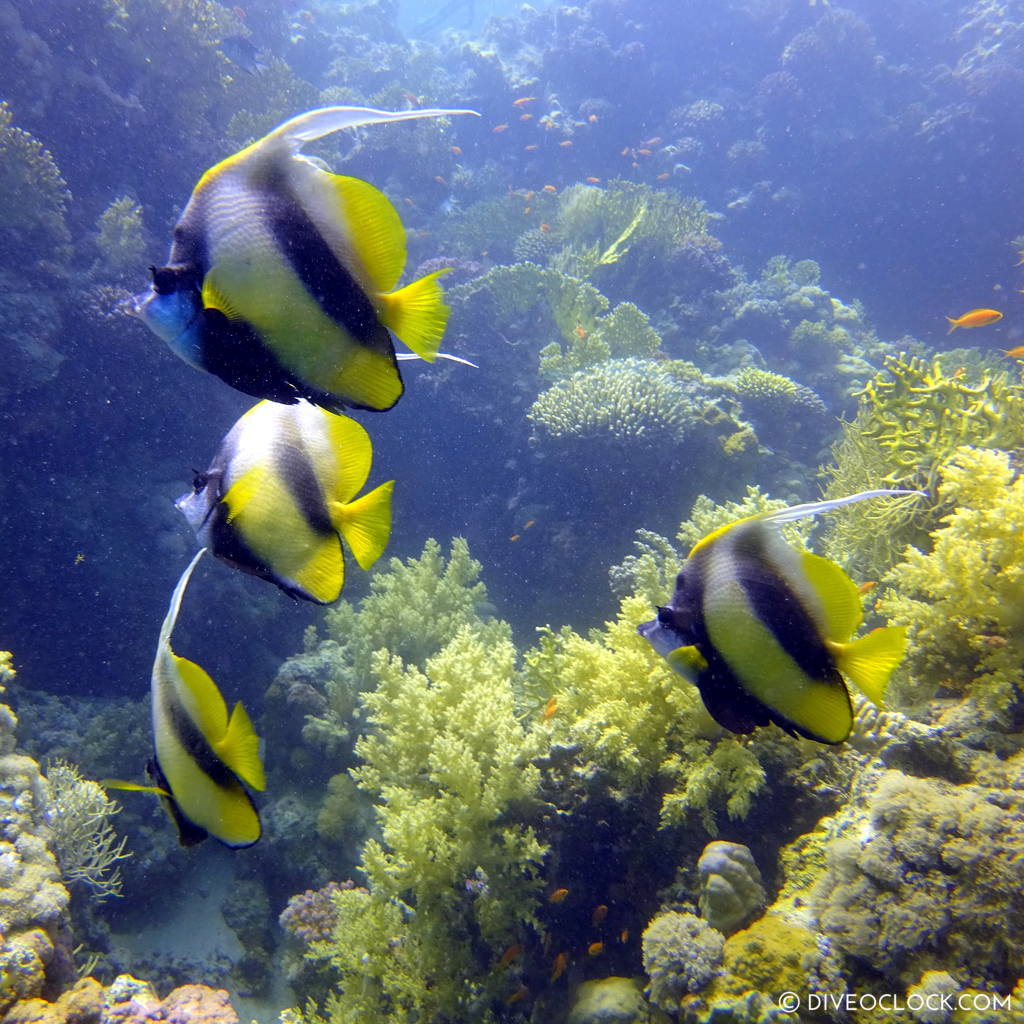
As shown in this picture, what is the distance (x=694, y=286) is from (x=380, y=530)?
40.5 feet

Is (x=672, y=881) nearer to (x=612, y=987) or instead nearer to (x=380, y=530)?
(x=612, y=987)

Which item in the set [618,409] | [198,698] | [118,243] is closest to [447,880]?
[198,698]

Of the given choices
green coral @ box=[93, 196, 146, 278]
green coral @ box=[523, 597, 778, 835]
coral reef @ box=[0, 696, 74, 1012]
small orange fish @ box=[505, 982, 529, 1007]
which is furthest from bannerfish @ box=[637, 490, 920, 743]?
green coral @ box=[93, 196, 146, 278]

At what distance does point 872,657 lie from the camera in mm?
1377

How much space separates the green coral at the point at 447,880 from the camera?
10.4 feet

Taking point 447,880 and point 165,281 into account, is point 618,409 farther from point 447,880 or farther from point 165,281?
point 165,281

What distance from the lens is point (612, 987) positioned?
2.86m

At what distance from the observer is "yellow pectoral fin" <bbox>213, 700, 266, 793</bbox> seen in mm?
1524

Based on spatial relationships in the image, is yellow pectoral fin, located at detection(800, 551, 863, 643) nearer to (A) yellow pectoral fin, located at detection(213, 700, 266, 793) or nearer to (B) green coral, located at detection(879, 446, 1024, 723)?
(A) yellow pectoral fin, located at detection(213, 700, 266, 793)

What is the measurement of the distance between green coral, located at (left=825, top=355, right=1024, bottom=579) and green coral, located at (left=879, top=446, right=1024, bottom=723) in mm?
1095

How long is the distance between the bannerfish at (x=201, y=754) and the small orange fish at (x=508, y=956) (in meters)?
2.25

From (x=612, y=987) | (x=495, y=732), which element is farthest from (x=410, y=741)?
(x=612, y=987)

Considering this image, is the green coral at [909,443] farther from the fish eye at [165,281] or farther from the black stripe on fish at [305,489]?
the fish eye at [165,281]

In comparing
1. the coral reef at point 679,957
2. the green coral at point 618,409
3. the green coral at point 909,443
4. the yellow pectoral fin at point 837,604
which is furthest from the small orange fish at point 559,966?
the green coral at point 618,409
